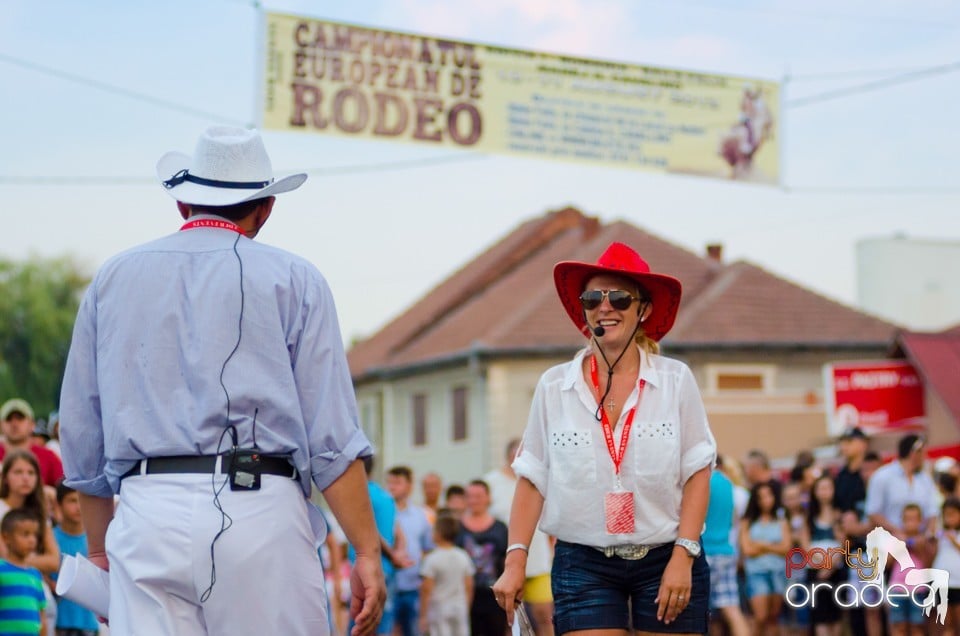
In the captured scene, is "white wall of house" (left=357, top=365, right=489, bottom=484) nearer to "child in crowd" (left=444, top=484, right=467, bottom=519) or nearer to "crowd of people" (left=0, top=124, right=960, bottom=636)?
"child in crowd" (left=444, top=484, right=467, bottom=519)

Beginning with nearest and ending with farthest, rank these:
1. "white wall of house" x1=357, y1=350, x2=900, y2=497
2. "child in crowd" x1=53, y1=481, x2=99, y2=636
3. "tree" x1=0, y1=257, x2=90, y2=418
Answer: "child in crowd" x1=53, y1=481, x2=99, y2=636 → "white wall of house" x1=357, y1=350, x2=900, y2=497 → "tree" x1=0, y1=257, x2=90, y2=418

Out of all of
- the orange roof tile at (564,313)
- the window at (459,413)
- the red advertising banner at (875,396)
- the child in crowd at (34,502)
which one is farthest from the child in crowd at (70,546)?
the window at (459,413)

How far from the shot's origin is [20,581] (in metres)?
9.49

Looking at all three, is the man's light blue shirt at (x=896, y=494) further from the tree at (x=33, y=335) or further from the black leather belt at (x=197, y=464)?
the tree at (x=33, y=335)

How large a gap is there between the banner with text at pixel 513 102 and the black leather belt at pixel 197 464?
39.8 ft

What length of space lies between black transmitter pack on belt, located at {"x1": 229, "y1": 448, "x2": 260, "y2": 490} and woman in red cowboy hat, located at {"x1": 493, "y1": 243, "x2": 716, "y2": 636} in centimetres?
158

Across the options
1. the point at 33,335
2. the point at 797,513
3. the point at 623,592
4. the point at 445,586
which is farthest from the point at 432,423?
the point at 623,592

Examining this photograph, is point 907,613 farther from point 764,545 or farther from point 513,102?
point 513,102

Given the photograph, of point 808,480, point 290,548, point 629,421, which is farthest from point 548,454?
point 808,480

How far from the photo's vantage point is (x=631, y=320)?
19.5 ft

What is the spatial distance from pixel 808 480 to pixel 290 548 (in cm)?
1319

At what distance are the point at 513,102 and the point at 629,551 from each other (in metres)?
12.1

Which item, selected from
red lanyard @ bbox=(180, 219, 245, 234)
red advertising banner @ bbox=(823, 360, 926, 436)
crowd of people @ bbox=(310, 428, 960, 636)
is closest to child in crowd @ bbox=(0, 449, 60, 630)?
crowd of people @ bbox=(310, 428, 960, 636)

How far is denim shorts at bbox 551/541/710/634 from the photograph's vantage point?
5598 millimetres
